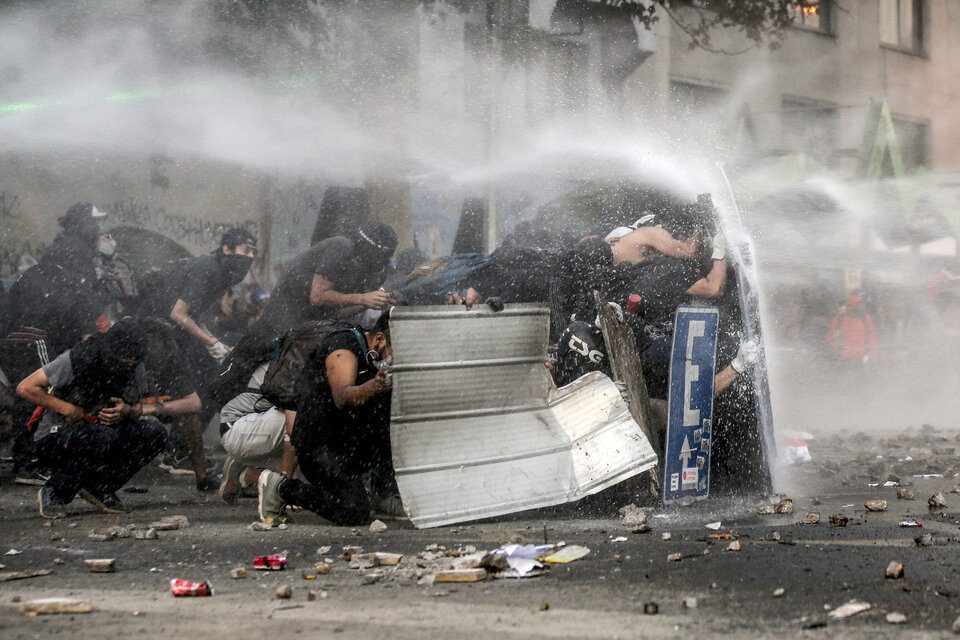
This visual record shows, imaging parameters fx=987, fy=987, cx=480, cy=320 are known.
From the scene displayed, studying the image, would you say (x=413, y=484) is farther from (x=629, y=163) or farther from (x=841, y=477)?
(x=629, y=163)

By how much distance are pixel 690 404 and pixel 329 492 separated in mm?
1734

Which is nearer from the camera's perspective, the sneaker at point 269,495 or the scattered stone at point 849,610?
the scattered stone at point 849,610

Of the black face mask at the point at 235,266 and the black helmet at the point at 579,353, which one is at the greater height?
the black face mask at the point at 235,266

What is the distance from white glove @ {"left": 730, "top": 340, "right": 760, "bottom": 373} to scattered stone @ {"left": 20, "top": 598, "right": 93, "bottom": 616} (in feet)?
10.4

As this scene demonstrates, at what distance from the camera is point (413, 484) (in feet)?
13.8

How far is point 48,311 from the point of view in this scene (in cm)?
616

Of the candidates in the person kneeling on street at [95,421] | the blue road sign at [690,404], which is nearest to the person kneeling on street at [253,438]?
the person kneeling on street at [95,421]

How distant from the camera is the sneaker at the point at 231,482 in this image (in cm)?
516

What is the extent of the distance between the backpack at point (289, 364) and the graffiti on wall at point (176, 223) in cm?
197

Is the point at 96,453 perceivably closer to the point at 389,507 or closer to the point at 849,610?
the point at 389,507

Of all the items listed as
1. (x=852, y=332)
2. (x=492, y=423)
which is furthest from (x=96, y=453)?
(x=852, y=332)

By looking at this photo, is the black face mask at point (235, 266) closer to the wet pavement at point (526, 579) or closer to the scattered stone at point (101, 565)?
the wet pavement at point (526, 579)

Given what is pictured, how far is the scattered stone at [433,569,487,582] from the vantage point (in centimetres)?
323

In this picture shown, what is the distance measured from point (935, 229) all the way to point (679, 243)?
7.86 m
